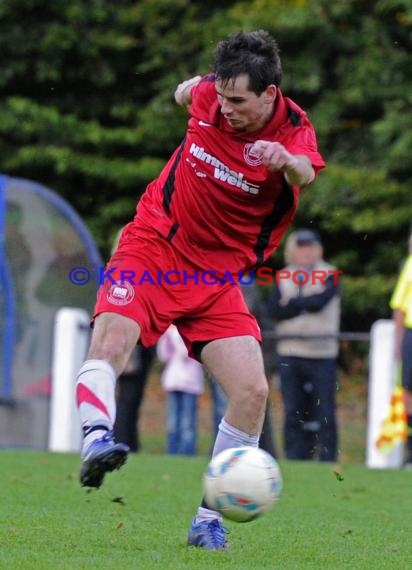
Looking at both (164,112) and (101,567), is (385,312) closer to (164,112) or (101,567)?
(164,112)

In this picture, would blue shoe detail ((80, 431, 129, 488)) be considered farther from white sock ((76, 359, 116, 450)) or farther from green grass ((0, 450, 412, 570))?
green grass ((0, 450, 412, 570))

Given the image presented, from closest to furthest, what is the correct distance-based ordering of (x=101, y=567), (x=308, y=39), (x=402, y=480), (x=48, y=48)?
(x=101, y=567)
(x=402, y=480)
(x=308, y=39)
(x=48, y=48)

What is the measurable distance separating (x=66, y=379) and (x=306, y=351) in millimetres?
2939

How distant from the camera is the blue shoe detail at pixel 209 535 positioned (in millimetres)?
5984

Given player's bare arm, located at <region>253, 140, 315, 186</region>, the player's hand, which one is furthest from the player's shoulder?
the player's hand

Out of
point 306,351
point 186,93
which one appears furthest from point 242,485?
point 306,351

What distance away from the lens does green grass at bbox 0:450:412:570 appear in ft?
18.7

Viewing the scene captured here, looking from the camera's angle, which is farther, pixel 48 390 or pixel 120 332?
pixel 48 390

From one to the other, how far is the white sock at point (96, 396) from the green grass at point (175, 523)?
0.59 meters

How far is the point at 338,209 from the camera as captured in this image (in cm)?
2023

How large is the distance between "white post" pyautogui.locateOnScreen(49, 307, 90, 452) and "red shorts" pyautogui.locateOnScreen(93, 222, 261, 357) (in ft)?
25.5

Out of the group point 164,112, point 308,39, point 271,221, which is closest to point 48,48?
point 164,112

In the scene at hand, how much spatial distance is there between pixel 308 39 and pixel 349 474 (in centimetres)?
1109

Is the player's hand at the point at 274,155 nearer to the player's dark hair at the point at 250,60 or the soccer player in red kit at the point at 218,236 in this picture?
the soccer player in red kit at the point at 218,236
